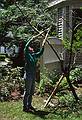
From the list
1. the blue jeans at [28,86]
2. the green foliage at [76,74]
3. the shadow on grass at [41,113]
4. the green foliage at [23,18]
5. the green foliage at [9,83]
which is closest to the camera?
the shadow on grass at [41,113]

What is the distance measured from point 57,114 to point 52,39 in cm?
541

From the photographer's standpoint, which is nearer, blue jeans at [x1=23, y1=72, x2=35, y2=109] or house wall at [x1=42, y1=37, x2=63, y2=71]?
blue jeans at [x1=23, y1=72, x2=35, y2=109]

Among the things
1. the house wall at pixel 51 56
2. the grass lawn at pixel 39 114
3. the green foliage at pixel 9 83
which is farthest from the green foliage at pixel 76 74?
the grass lawn at pixel 39 114

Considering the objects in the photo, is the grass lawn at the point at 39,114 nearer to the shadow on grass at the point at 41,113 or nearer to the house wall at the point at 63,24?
the shadow on grass at the point at 41,113

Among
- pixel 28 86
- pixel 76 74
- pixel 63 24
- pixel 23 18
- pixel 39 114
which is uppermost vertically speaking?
pixel 23 18

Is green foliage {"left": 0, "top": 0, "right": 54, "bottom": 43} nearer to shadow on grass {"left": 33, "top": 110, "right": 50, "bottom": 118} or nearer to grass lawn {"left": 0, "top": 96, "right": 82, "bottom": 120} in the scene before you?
grass lawn {"left": 0, "top": 96, "right": 82, "bottom": 120}

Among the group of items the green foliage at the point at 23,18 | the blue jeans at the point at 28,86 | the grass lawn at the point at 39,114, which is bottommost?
the grass lawn at the point at 39,114

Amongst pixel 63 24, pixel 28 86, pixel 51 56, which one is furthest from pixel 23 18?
pixel 28 86

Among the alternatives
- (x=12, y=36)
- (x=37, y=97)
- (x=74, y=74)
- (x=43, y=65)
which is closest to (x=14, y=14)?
(x=12, y=36)

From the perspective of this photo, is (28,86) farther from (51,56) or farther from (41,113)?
(51,56)

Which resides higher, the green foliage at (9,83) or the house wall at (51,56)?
the house wall at (51,56)

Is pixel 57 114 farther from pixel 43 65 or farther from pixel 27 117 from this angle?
pixel 43 65

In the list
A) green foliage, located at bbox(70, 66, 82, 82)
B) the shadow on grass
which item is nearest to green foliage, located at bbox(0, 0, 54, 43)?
green foliage, located at bbox(70, 66, 82, 82)

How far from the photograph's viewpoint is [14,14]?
45.5 ft
